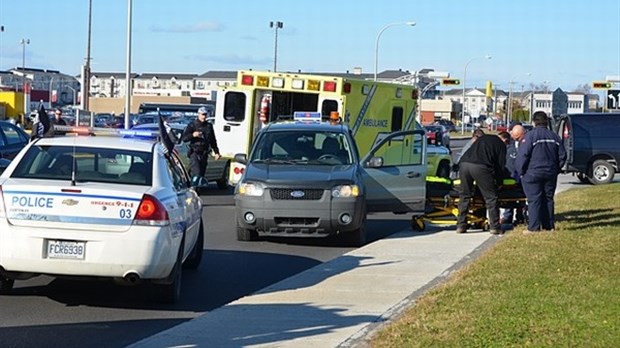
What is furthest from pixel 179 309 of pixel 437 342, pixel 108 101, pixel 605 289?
pixel 108 101

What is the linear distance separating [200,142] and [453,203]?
5.65 m

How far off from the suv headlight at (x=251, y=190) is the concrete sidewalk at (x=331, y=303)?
157 centimetres

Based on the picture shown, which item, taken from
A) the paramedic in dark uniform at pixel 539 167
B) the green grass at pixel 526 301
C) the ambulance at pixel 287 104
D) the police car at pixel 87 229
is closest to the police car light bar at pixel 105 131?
the police car at pixel 87 229

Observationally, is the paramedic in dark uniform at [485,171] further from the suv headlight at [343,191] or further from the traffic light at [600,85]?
the traffic light at [600,85]

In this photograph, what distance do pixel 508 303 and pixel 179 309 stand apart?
2998 millimetres

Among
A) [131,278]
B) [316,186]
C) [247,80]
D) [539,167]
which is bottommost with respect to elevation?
[131,278]

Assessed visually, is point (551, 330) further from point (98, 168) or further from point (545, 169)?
point (545, 169)

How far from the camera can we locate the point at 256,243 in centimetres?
1459

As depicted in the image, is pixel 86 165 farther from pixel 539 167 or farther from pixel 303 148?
pixel 539 167

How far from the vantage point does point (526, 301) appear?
8.94 meters

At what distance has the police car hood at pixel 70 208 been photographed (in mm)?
8656

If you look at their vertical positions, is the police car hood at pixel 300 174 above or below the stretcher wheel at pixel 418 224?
above

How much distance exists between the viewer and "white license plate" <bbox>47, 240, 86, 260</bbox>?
28.5ft

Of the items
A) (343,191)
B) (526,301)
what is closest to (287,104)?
(343,191)
